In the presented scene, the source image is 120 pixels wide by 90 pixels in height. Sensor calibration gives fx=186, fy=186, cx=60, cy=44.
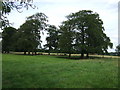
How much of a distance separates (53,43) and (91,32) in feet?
122

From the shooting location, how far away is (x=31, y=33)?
227 ft

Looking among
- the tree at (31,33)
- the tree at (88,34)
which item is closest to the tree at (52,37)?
the tree at (31,33)

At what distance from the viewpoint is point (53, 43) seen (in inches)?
3374

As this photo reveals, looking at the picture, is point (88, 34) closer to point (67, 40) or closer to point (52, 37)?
point (67, 40)

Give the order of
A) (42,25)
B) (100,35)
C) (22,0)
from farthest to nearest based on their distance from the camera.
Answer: (42,25)
(100,35)
(22,0)

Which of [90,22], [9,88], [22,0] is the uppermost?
[90,22]

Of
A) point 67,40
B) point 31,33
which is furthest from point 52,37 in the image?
point 67,40

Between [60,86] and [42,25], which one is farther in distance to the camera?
[42,25]

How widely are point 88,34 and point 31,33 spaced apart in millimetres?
25095

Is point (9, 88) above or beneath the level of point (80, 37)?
beneath

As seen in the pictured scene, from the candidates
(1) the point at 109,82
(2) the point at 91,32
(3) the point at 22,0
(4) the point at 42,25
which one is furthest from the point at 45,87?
(4) the point at 42,25

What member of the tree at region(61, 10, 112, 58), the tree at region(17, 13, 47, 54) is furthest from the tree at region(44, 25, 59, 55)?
the tree at region(61, 10, 112, 58)

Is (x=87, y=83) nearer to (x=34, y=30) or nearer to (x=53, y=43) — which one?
(x=34, y=30)

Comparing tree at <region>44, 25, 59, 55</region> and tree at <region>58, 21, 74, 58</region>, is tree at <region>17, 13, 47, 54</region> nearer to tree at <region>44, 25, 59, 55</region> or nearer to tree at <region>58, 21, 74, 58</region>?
tree at <region>44, 25, 59, 55</region>
